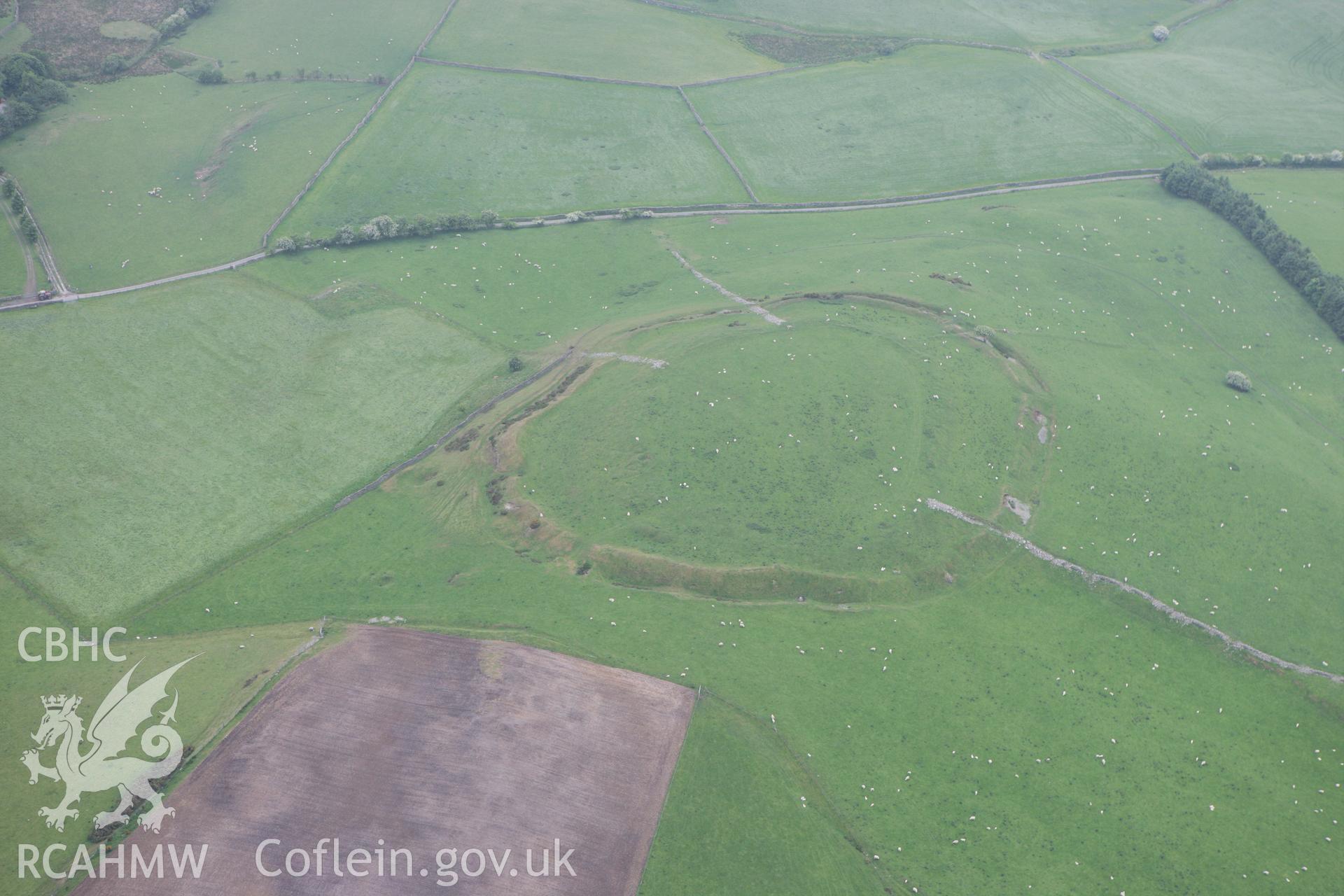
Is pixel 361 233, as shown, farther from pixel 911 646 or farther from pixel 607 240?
pixel 911 646

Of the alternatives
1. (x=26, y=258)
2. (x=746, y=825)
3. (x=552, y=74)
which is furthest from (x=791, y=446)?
(x=552, y=74)

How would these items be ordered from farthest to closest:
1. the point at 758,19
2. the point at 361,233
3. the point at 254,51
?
1. the point at 758,19
2. the point at 254,51
3. the point at 361,233

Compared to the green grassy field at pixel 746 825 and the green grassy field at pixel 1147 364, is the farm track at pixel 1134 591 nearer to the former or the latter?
the green grassy field at pixel 1147 364

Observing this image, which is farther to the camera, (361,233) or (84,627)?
(361,233)

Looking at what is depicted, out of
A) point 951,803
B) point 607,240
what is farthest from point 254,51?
point 951,803

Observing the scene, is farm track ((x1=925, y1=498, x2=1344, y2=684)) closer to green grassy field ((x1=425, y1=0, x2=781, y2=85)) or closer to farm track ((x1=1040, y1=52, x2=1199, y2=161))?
farm track ((x1=1040, y1=52, x2=1199, y2=161))

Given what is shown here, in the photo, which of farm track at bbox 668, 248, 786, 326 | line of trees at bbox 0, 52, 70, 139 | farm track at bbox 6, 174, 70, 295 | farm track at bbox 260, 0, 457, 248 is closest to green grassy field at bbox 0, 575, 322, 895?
farm track at bbox 6, 174, 70, 295

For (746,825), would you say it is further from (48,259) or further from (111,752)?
(48,259)
